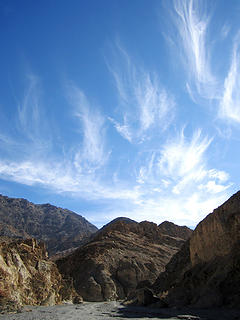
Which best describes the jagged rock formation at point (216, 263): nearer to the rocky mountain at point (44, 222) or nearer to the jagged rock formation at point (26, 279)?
the jagged rock formation at point (26, 279)

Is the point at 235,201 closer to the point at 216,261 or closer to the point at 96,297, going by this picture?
the point at 216,261

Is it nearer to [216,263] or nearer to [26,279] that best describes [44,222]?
[26,279]

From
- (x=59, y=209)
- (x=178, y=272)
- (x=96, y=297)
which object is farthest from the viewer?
(x=59, y=209)

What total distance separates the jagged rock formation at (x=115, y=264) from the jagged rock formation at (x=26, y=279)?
18711 mm

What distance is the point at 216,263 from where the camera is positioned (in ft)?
89.4

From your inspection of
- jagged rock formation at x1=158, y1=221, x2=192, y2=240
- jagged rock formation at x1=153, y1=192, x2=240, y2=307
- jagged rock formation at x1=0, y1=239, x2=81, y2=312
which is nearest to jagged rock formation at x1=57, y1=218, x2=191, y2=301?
jagged rock formation at x1=158, y1=221, x2=192, y2=240

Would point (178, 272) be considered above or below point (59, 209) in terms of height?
below

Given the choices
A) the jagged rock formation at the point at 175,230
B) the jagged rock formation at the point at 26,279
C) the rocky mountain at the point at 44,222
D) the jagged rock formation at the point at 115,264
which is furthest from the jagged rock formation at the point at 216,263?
the rocky mountain at the point at 44,222

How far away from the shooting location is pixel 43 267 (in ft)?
113

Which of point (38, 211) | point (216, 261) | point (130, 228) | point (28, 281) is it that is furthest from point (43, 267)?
point (38, 211)

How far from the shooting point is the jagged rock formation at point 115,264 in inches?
2258

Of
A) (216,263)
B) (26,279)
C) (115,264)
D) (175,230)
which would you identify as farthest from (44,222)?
(216,263)

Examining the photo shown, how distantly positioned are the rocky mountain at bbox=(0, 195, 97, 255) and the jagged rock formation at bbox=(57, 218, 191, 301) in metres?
44.7

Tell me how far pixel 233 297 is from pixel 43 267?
23.3 m
